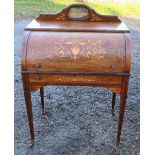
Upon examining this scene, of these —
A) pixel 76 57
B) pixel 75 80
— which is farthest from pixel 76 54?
pixel 75 80

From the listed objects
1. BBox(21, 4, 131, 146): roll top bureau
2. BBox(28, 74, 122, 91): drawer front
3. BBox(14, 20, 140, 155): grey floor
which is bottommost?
BBox(14, 20, 140, 155): grey floor

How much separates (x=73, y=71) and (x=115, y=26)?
1.96 feet

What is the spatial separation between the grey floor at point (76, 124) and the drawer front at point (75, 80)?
720 mm

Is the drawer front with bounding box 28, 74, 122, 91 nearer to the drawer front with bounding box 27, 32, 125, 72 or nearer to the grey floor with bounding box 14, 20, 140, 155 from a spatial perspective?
the drawer front with bounding box 27, 32, 125, 72

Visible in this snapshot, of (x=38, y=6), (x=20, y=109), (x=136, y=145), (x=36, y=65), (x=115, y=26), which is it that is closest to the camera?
(x=36, y=65)

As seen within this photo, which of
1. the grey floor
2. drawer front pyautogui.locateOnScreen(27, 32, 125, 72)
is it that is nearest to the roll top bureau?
drawer front pyautogui.locateOnScreen(27, 32, 125, 72)

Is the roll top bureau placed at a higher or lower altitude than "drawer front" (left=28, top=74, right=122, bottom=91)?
higher

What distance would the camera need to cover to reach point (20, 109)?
370 cm

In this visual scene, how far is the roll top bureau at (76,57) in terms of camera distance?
8.19 ft

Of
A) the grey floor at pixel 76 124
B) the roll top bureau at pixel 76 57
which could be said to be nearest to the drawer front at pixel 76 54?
the roll top bureau at pixel 76 57

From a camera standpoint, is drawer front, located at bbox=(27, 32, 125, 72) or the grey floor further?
the grey floor

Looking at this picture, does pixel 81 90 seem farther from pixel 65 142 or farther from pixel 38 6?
pixel 38 6

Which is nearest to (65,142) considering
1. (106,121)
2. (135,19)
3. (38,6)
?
(106,121)

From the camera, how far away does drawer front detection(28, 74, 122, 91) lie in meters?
2.57
